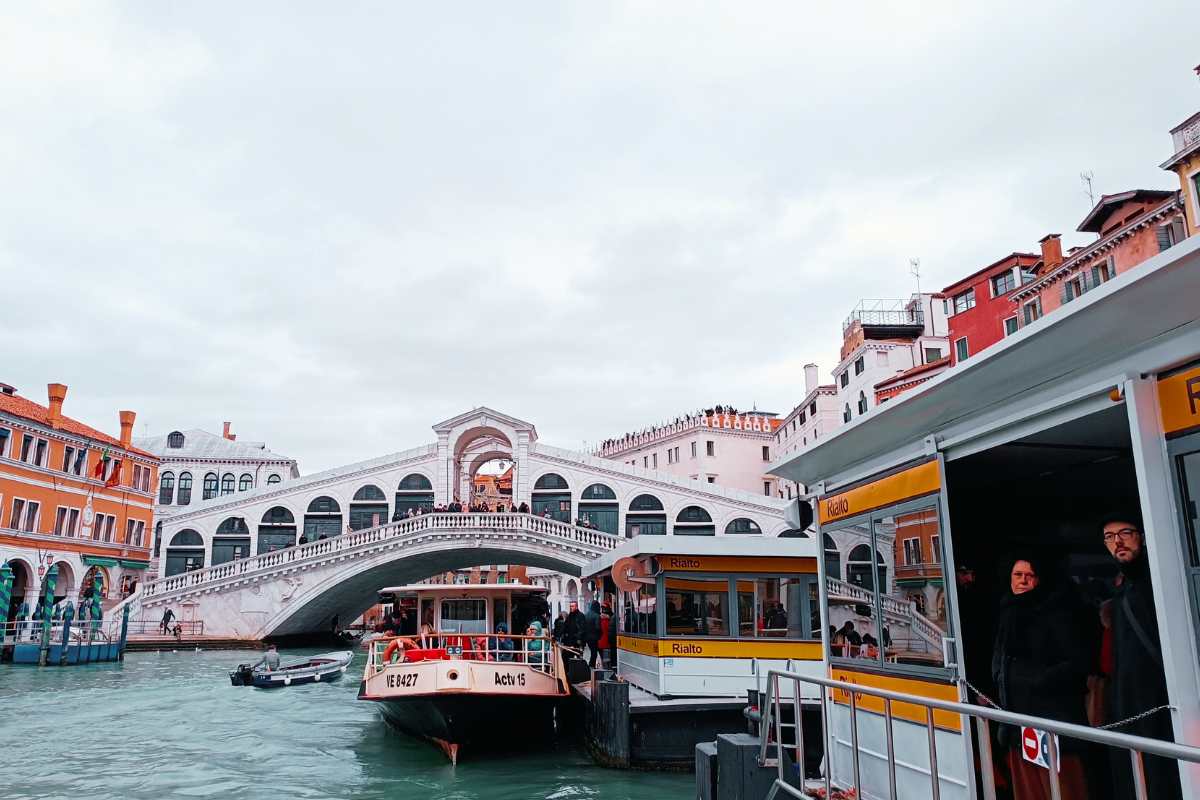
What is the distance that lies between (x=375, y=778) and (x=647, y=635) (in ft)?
13.0

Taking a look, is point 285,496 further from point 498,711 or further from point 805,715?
point 805,715

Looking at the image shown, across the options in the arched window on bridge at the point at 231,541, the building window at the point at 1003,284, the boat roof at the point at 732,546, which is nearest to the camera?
the boat roof at the point at 732,546

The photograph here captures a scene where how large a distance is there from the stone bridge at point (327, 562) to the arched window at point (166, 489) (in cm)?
1871

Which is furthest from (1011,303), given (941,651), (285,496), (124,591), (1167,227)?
(124,591)

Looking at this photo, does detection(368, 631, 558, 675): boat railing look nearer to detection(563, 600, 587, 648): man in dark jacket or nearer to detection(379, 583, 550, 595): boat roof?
detection(379, 583, 550, 595): boat roof

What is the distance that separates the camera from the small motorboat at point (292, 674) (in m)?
20.2

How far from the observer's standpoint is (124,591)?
118ft

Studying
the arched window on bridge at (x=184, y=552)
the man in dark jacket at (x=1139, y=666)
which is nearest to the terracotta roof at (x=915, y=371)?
the man in dark jacket at (x=1139, y=666)

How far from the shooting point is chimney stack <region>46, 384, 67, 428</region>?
3219 centimetres

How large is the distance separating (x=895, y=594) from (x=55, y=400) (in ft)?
114

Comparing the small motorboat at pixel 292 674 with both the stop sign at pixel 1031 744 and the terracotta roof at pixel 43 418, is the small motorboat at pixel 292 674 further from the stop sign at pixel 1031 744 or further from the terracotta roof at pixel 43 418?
the stop sign at pixel 1031 744

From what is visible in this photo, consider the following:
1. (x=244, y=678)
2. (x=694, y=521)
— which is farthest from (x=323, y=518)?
(x=244, y=678)

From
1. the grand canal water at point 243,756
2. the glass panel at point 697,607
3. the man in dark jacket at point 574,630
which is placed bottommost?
the grand canal water at point 243,756

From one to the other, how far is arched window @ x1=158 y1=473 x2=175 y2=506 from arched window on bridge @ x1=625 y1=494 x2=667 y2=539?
26555mm
